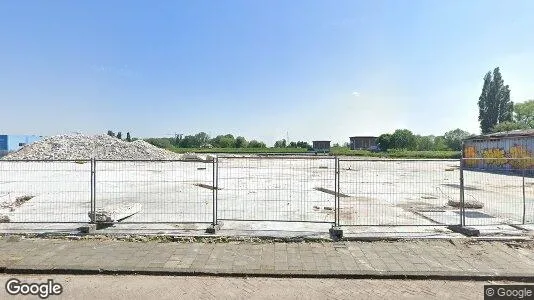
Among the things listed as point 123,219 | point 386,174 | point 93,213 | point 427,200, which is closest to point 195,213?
point 123,219

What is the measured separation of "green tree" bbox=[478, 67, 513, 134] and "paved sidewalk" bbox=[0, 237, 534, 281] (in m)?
67.3

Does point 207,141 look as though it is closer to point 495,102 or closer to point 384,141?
point 384,141

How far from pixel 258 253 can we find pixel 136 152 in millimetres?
37438

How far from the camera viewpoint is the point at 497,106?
6228 cm

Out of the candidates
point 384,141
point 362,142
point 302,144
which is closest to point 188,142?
point 302,144

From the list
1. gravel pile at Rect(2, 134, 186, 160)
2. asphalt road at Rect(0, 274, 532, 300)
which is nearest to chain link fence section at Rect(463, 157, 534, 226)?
asphalt road at Rect(0, 274, 532, 300)

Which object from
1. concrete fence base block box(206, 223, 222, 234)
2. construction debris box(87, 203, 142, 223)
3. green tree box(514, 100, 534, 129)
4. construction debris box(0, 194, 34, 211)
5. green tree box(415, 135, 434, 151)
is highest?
green tree box(514, 100, 534, 129)

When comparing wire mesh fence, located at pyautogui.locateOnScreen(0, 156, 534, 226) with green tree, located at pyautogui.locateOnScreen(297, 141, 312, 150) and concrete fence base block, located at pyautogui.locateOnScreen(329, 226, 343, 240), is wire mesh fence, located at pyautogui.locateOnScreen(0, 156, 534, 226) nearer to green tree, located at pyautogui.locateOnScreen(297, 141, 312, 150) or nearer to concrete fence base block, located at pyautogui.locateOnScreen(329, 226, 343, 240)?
concrete fence base block, located at pyautogui.locateOnScreen(329, 226, 343, 240)

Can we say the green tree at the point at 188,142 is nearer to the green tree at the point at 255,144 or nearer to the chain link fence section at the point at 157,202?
the green tree at the point at 255,144

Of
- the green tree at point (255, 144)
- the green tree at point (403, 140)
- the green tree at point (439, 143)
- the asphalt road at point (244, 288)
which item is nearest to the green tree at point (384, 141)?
the green tree at point (403, 140)

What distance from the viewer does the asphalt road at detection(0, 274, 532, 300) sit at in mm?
4277

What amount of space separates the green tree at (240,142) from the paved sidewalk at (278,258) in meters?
94.5

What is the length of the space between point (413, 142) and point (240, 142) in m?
47.9

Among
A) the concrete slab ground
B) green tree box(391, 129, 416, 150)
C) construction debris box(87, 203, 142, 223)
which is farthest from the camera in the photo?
green tree box(391, 129, 416, 150)
